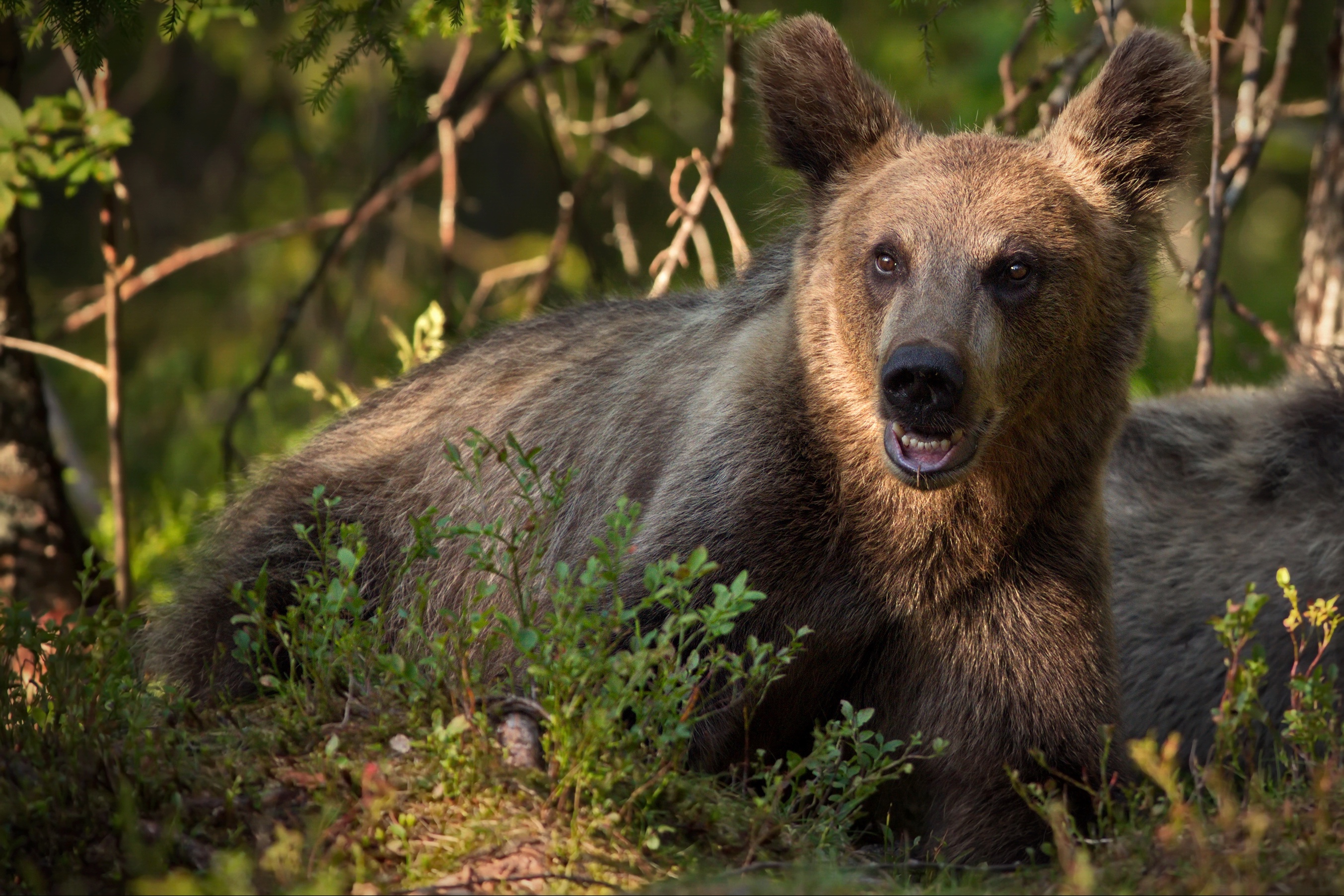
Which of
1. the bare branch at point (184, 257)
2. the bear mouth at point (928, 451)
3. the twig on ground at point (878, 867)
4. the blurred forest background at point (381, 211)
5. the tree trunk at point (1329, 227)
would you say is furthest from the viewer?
the blurred forest background at point (381, 211)

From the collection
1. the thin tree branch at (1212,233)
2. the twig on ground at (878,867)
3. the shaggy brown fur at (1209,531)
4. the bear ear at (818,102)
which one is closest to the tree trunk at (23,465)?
the bear ear at (818,102)

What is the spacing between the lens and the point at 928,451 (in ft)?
12.1

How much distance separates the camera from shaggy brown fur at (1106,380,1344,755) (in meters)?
5.21

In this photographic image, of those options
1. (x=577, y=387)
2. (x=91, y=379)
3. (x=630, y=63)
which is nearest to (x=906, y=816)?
(x=577, y=387)

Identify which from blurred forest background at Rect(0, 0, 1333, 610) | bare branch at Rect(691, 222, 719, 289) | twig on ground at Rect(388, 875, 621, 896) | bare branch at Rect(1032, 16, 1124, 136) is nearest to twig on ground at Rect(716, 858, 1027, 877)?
twig on ground at Rect(388, 875, 621, 896)

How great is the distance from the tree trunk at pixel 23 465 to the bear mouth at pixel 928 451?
395 cm

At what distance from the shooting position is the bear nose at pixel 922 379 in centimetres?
356

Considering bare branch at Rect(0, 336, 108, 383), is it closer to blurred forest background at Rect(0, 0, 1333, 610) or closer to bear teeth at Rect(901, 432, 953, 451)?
blurred forest background at Rect(0, 0, 1333, 610)

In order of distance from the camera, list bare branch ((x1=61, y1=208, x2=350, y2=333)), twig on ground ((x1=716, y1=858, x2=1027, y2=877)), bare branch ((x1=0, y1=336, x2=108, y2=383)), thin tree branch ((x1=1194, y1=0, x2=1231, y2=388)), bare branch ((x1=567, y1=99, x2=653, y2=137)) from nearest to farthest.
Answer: twig on ground ((x1=716, y1=858, x2=1027, y2=877)), thin tree branch ((x1=1194, y1=0, x2=1231, y2=388)), bare branch ((x1=0, y1=336, x2=108, y2=383)), bare branch ((x1=61, y1=208, x2=350, y2=333)), bare branch ((x1=567, y1=99, x2=653, y2=137))

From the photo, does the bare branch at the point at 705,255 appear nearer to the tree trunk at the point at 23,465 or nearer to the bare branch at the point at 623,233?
the bare branch at the point at 623,233

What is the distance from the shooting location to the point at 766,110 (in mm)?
4449

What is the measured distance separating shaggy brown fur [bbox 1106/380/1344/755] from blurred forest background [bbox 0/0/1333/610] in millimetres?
742

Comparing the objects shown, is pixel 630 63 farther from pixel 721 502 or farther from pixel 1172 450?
pixel 721 502

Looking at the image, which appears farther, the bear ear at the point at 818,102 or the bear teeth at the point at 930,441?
the bear ear at the point at 818,102
